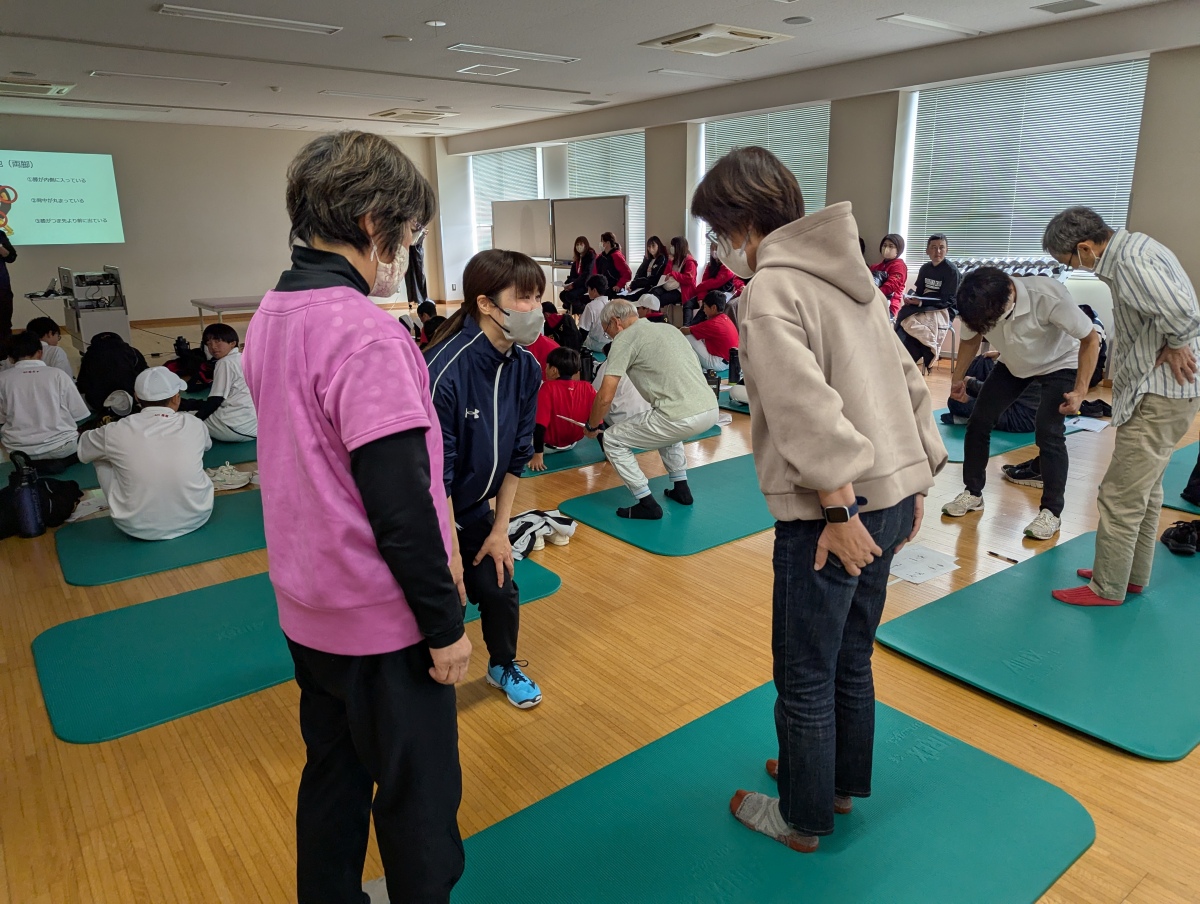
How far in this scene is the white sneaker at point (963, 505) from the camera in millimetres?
3963

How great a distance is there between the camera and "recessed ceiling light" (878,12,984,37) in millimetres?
6129

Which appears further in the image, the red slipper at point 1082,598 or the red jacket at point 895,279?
the red jacket at point 895,279

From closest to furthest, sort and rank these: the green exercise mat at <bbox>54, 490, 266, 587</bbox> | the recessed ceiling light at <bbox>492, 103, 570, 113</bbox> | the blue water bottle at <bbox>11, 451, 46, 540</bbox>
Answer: the green exercise mat at <bbox>54, 490, 266, 587</bbox> < the blue water bottle at <bbox>11, 451, 46, 540</bbox> < the recessed ceiling light at <bbox>492, 103, 570, 113</bbox>

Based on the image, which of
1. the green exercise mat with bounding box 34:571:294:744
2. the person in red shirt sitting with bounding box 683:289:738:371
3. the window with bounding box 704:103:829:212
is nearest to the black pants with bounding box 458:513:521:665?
the green exercise mat with bounding box 34:571:294:744

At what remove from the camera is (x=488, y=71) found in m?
8.06

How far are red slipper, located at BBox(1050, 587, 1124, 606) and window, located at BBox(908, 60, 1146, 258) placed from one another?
5.00 m

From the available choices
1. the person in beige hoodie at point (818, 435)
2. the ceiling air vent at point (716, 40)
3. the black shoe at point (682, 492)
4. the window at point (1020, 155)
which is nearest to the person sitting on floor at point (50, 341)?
the black shoe at point (682, 492)

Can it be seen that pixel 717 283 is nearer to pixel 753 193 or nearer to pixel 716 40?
pixel 716 40

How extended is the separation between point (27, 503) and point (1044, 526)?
4935mm

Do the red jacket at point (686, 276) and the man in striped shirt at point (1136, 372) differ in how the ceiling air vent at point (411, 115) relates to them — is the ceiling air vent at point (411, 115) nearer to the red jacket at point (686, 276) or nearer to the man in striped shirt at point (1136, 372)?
the red jacket at point (686, 276)

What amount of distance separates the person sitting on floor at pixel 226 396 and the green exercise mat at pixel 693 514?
99.0 inches

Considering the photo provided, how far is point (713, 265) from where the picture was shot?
8203 millimetres

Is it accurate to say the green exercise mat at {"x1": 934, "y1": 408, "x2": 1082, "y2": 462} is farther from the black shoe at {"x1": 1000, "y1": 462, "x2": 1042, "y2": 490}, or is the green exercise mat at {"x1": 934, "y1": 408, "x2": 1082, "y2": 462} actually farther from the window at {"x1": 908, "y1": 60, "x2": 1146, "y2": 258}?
the window at {"x1": 908, "y1": 60, "x2": 1146, "y2": 258}

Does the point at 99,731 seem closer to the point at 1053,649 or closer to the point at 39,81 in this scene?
the point at 1053,649
